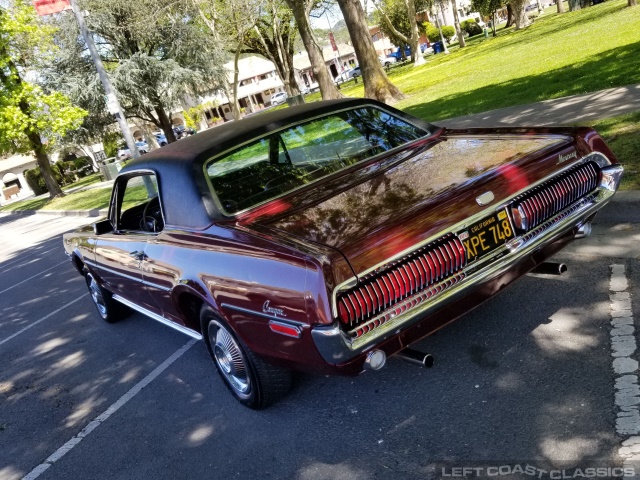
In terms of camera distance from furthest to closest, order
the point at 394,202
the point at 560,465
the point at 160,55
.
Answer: the point at 160,55, the point at 394,202, the point at 560,465

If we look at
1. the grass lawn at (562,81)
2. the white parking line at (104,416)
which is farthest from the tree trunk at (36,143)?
the white parking line at (104,416)

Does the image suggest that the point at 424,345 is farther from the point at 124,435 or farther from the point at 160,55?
the point at 160,55

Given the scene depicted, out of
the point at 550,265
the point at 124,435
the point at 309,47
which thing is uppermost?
the point at 309,47

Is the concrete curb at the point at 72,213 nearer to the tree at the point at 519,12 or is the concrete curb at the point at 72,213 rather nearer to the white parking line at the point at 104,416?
the white parking line at the point at 104,416

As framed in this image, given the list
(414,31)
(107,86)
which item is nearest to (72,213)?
(107,86)

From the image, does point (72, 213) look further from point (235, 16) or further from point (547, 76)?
point (547, 76)

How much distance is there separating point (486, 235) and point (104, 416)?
3.01 m

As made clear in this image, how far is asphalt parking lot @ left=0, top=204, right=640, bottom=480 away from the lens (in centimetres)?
283

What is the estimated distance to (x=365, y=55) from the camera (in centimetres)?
1736

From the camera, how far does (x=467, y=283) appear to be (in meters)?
3.06

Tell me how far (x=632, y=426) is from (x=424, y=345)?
1.44 metres

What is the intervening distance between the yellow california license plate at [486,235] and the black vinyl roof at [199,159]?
1466 mm

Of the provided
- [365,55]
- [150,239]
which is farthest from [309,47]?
[150,239]

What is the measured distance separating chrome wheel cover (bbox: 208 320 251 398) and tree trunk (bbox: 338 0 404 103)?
14.5m
